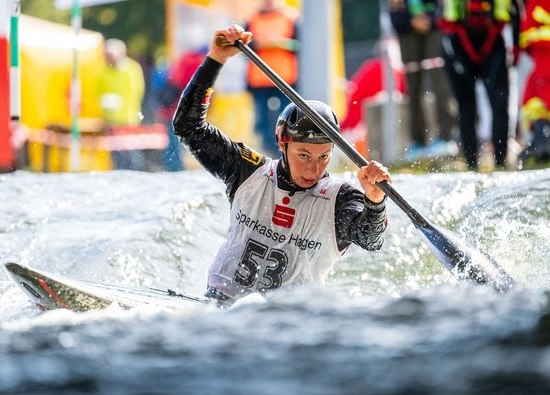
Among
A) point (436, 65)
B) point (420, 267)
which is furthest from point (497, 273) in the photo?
point (436, 65)

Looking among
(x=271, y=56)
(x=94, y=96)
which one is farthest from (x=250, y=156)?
(x=94, y=96)

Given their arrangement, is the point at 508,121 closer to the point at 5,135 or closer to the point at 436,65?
the point at 436,65

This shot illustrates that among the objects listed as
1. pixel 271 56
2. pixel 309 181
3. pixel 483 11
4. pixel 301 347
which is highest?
pixel 483 11

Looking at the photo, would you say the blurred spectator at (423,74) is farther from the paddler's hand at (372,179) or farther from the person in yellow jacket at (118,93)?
the paddler's hand at (372,179)

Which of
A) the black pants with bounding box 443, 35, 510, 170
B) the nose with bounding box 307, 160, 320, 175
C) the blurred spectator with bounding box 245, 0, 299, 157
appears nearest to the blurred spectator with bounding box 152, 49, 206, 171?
the blurred spectator with bounding box 245, 0, 299, 157

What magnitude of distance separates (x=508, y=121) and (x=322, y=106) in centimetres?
475

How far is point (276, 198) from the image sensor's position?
6027 mm

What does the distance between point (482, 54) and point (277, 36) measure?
3669mm

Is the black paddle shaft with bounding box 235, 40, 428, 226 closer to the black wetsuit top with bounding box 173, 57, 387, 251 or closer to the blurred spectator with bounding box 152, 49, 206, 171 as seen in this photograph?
the black wetsuit top with bounding box 173, 57, 387, 251

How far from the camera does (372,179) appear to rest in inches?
223

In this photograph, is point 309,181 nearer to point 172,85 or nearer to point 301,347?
point 301,347

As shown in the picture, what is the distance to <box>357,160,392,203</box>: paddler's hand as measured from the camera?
5.65 meters

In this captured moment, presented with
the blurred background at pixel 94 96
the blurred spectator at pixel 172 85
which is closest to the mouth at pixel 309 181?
the blurred background at pixel 94 96

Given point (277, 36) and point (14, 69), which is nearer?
point (14, 69)
